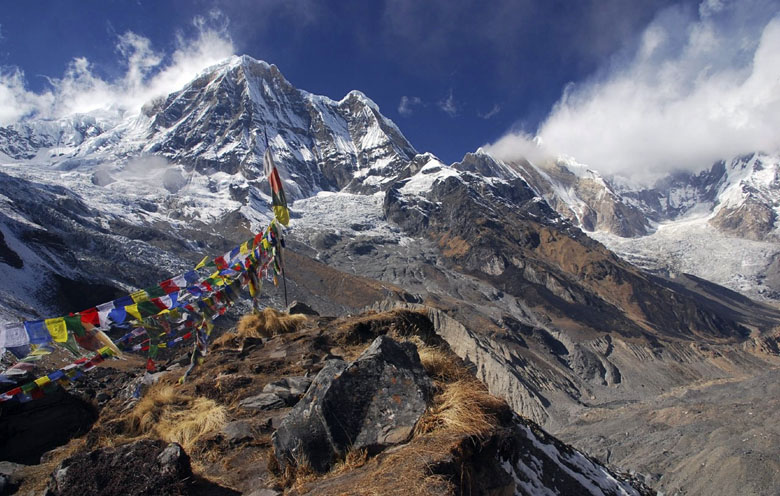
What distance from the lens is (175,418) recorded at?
7371 mm

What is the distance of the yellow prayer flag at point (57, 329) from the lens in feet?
26.0

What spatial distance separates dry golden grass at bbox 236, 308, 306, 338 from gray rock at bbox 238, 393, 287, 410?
14.7 feet

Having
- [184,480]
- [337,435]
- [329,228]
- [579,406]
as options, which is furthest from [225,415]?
[329,228]

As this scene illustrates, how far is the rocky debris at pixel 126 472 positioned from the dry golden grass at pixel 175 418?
5.05ft

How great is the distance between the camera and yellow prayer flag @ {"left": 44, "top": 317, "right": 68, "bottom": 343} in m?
7.91

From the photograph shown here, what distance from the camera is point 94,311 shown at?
28.7 feet

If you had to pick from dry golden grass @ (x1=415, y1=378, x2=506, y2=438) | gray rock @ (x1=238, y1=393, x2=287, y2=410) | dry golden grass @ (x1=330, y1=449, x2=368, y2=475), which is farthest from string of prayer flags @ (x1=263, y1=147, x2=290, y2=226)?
dry golden grass @ (x1=330, y1=449, x2=368, y2=475)

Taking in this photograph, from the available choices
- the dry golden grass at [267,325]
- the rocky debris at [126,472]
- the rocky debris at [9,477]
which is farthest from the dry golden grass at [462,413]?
the dry golden grass at [267,325]

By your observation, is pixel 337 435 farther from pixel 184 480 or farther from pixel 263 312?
pixel 263 312

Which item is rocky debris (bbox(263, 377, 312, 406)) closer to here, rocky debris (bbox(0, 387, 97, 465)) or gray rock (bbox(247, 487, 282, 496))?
gray rock (bbox(247, 487, 282, 496))

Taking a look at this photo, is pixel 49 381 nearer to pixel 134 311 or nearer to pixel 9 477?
pixel 134 311

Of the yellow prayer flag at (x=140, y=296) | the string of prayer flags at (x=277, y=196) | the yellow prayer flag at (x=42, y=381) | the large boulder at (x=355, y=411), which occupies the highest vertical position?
the string of prayer flags at (x=277, y=196)

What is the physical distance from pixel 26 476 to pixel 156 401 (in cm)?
188

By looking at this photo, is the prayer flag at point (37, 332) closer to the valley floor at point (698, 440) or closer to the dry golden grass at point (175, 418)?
the dry golden grass at point (175, 418)
